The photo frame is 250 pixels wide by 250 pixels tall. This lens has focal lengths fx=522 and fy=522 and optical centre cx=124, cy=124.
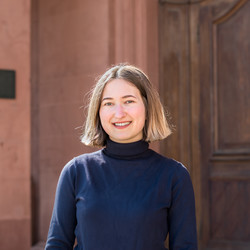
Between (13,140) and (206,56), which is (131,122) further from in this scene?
(206,56)

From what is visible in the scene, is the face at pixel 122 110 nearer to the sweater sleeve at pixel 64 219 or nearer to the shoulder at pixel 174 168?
the shoulder at pixel 174 168

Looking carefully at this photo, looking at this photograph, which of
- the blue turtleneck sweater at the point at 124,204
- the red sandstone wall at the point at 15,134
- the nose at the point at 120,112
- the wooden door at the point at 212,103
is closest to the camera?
the blue turtleneck sweater at the point at 124,204

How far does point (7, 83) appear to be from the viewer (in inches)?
176

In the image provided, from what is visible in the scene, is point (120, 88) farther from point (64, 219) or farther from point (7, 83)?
point (7, 83)

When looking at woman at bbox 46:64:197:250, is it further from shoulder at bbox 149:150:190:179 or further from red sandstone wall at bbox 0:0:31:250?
red sandstone wall at bbox 0:0:31:250

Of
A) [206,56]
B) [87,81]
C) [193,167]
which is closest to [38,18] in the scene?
[87,81]

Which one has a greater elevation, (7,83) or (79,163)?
(7,83)

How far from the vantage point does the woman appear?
1.89 meters

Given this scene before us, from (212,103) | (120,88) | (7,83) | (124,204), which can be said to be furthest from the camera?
(212,103)

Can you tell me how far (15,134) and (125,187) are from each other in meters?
2.73

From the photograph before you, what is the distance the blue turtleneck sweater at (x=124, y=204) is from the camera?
189cm

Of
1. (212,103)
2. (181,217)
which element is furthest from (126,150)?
(212,103)

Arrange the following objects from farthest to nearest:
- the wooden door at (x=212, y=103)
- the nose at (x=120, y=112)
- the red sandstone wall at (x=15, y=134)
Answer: the wooden door at (x=212, y=103) < the red sandstone wall at (x=15, y=134) < the nose at (x=120, y=112)

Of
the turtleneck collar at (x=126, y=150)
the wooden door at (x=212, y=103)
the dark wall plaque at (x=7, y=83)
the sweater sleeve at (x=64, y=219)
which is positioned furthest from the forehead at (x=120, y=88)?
the wooden door at (x=212, y=103)
